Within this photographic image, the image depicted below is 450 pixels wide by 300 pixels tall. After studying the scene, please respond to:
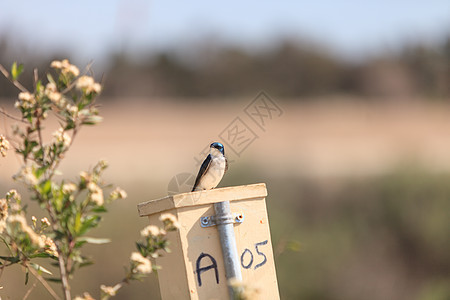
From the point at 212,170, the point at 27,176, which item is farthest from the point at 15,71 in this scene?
the point at 212,170

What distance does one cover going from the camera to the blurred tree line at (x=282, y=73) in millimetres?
36469

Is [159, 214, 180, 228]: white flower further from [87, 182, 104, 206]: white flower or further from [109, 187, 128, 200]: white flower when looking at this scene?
[87, 182, 104, 206]: white flower

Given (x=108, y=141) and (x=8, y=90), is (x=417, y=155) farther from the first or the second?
(x=8, y=90)

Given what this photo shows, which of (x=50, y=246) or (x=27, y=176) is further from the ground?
(x=27, y=176)

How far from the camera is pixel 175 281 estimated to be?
10.6 feet

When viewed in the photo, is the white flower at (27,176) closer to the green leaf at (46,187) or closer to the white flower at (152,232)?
the green leaf at (46,187)

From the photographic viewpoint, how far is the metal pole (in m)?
3.09

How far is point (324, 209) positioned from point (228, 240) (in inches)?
490

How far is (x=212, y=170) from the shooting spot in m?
3.92

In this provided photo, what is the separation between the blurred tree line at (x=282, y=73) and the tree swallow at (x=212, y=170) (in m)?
30.9

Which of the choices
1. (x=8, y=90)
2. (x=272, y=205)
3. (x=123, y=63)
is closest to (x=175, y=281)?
(x=272, y=205)

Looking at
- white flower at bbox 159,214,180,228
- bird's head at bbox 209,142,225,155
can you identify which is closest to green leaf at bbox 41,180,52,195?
white flower at bbox 159,214,180,228

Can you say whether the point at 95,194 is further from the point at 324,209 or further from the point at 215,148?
the point at 324,209

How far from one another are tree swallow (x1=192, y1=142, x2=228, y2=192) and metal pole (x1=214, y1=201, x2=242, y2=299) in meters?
0.78
